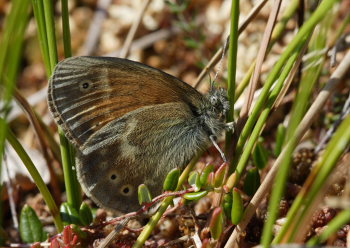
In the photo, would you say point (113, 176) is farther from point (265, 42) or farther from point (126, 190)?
point (265, 42)

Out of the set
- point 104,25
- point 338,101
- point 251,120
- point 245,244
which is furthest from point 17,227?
point 104,25

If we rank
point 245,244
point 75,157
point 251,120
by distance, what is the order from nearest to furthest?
1. point 251,120
2. point 245,244
3. point 75,157

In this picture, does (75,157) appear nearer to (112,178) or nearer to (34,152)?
(112,178)

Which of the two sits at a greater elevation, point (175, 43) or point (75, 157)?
point (175, 43)

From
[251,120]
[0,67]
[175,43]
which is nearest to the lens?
[0,67]

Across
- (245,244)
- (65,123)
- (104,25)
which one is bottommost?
(245,244)

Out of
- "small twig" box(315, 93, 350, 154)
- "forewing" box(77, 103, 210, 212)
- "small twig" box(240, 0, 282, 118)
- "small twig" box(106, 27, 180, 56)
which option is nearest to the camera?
"small twig" box(240, 0, 282, 118)

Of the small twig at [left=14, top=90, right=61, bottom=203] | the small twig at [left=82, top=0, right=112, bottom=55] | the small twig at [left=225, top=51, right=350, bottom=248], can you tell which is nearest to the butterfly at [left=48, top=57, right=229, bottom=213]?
the small twig at [left=14, top=90, right=61, bottom=203]

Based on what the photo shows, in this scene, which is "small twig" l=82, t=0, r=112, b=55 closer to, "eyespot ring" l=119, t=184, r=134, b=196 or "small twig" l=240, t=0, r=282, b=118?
"eyespot ring" l=119, t=184, r=134, b=196
